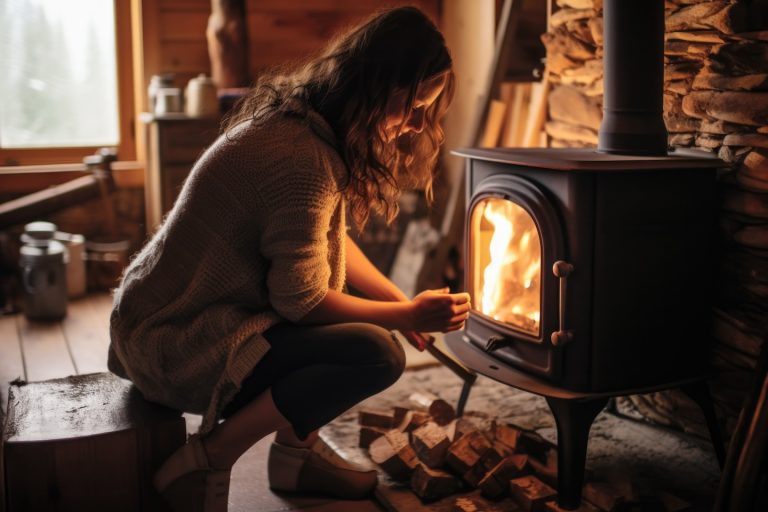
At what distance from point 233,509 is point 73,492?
1.35 feet

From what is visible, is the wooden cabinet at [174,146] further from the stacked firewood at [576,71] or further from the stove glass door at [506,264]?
the stove glass door at [506,264]

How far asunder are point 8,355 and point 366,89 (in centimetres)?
197

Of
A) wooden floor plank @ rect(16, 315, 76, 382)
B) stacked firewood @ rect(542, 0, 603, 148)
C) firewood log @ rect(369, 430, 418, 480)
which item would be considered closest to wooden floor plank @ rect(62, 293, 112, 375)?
wooden floor plank @ rect(16, 315, 76, 382)

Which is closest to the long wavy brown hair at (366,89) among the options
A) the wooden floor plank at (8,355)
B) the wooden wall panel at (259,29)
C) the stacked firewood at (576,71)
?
the stacked firewood at (576,71)

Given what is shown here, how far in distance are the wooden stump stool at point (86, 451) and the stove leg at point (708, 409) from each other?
3.90 ft

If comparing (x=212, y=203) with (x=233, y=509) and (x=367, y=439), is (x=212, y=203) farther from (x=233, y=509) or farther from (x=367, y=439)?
(x=367, y=439)

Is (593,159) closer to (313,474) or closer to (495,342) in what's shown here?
(495,342)

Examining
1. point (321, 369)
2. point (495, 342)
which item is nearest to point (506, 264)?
point (495, 342)

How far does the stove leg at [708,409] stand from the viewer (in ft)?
7.10

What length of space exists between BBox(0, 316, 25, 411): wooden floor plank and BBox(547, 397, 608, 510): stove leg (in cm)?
152

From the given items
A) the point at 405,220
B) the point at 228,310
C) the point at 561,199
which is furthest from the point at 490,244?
the point at 405,220

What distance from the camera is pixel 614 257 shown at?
2.00 meters

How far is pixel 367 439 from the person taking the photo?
7.79ft

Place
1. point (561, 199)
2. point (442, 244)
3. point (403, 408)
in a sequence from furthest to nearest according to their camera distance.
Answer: point (442, 244), point (403, 408), point (561, 199)
